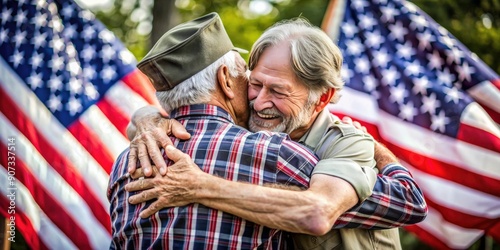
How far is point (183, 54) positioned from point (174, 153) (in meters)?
0.48

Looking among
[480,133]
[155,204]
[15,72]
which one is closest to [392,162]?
[155,204]

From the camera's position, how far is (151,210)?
247cm

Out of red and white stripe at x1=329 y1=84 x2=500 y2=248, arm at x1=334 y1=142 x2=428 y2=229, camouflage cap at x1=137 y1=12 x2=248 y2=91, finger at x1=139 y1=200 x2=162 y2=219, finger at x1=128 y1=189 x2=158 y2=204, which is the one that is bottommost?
red and white stripe at x1=329 y1=84 x2=500 y2=248

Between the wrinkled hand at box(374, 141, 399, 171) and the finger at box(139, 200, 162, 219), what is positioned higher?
the finger at box(139, 200, 162, 219)

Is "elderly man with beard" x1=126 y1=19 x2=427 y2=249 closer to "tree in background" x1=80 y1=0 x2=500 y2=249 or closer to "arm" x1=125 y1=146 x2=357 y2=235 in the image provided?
"arm" x1=125 y1=146 x2=357 y2=235

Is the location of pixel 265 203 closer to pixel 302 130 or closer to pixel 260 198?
pixel 260 198

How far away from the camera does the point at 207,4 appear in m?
16.0

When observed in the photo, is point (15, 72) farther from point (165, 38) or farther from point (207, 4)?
point (207, 4)

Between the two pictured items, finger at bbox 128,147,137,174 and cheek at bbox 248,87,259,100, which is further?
cheek at bbox 248,87,259,100

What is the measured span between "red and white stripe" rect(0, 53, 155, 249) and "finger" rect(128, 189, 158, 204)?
1.75 metres

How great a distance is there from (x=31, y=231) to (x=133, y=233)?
1.94 meters

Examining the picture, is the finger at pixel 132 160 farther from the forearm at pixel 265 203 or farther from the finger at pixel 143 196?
the forearm at pixel 265 203

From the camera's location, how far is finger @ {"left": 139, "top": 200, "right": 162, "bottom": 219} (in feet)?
8.04

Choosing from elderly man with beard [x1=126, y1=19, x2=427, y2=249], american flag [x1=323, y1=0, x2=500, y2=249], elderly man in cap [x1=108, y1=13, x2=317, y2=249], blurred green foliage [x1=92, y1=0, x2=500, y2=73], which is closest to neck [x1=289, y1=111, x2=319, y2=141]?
elderly man with beard [x1=126, y1=19, x2=427, y2=249]
